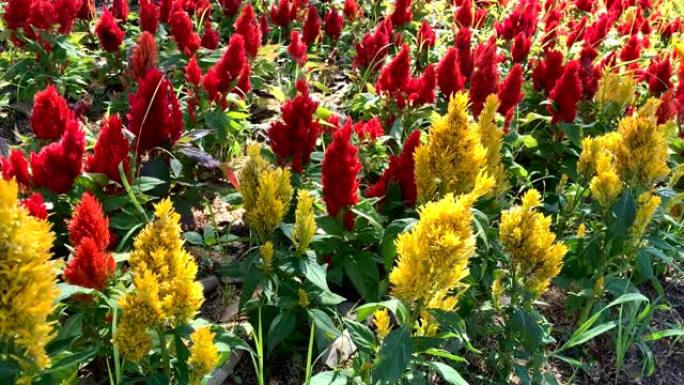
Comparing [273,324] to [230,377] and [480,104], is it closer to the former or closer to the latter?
[230,377]

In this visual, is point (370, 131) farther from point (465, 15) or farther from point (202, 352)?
point (465, 15)

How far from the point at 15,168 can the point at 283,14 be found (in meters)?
2.83

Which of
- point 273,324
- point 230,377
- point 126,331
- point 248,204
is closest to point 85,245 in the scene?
point 126,331

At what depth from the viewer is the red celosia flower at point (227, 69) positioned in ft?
10.2

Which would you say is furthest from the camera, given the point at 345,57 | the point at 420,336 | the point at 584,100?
the point at 345,57

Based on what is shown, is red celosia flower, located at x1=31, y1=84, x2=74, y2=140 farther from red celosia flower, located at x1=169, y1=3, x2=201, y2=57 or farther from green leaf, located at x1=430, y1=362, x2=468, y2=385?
green leaf, located at x1=430, y1=362, x2=468, y2=385

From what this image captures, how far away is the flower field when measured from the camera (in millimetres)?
1729

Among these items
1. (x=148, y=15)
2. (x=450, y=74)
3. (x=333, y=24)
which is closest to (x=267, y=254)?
(x=450, y=74)

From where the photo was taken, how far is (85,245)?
5.81 ft

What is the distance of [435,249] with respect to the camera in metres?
1.67

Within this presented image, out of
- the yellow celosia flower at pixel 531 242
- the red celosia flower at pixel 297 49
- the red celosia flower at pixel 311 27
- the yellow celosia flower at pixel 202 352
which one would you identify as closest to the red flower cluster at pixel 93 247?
the yellow celosia flower at pixel 202 352

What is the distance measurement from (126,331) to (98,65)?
119 inches

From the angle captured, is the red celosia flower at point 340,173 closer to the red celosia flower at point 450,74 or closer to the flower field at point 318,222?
the flower field at point 318,222

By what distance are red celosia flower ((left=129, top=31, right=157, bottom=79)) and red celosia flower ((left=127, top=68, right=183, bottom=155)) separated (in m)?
0.43
